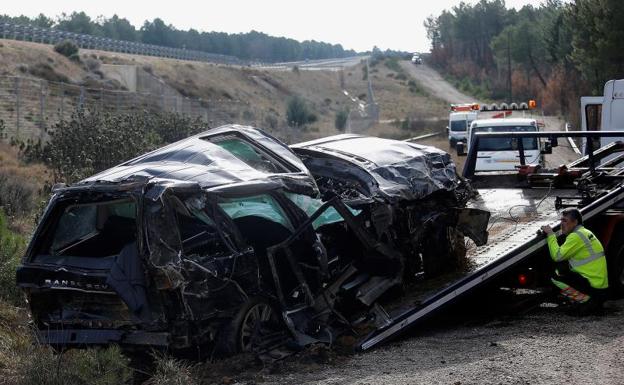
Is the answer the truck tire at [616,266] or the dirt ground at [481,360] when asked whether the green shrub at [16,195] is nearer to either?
the dirt ground at [481,360]

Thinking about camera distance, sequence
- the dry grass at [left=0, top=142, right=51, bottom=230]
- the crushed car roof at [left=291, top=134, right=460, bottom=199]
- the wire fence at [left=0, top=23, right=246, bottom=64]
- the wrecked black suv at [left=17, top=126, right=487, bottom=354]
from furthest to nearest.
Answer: the wire fence at [left=0, top=23, right=246, bottom=64] < the dry grass at [left=0, top=142, right=51, bottom=230] < the crushed car roof at [left=291, top=134, right=460, bottom=199] < the wrecked black suv at [left=17, top=126, right=487, bottom=354]

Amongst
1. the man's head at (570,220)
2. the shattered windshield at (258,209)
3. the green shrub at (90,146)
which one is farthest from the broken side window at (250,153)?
the green shrub at (90,146)

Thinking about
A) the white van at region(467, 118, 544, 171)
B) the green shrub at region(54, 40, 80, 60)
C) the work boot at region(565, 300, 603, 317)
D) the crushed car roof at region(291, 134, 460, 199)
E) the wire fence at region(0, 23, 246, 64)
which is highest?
the wire fence at region(0, 23, 246, 64)

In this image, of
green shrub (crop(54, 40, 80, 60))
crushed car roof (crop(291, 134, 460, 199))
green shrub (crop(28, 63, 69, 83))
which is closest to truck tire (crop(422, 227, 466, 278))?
crushed car roof (crop(291, 134, 460, 199))

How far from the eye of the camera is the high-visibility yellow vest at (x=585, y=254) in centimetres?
886

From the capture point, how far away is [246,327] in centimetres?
712

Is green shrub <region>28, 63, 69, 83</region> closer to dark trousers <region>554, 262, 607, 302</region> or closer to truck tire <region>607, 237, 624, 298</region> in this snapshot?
truck tire <region>607, 237, 624, 298</region>

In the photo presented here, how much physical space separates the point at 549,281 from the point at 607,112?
874 centimetres

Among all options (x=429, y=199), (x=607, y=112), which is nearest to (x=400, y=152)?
(x=429, y=199)

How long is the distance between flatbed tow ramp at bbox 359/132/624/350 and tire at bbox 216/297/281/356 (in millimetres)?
914

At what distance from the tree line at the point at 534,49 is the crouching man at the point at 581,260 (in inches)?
1113

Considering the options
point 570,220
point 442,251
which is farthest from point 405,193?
point 570,220

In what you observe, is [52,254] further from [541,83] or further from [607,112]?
[541,83]

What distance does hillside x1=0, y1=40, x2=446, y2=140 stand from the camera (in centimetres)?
4138
